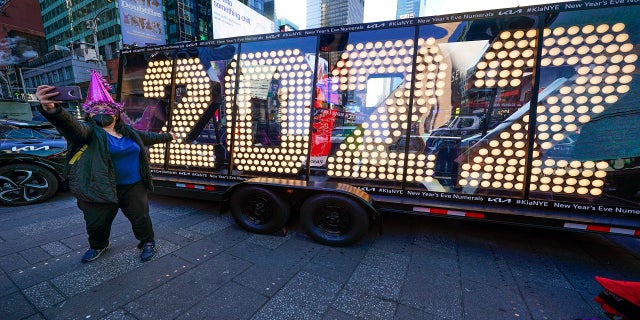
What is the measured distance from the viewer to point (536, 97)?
3023mm

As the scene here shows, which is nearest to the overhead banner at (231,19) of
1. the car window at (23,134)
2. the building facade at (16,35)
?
the car window at (23,134)

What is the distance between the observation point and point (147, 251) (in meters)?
3.13

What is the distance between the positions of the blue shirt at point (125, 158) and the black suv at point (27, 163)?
12.7 ft

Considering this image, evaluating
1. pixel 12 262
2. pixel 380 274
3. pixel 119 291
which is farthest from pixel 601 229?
pixel 12 262

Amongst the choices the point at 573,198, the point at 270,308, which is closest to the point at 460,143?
the point at 573,198

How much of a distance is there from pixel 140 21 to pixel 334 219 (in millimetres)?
12668

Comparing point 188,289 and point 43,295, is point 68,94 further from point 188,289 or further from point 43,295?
point 188,289

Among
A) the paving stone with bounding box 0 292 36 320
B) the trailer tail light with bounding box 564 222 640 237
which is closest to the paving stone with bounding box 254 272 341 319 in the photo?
the paving stone with bounding box 0 292 36 320

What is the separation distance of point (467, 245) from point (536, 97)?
223cm

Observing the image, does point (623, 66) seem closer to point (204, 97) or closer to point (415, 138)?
point (415, 138)

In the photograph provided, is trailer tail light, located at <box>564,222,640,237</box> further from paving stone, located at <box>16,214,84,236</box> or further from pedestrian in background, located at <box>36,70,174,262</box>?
paving stone, located at <box>16,214,84,236</box>

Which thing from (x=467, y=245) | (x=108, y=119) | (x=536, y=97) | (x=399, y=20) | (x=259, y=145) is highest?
(x=399, y=20)

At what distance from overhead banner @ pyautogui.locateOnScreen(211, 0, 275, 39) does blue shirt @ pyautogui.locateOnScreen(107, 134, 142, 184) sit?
6285mm

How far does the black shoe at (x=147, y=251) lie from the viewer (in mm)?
3055
